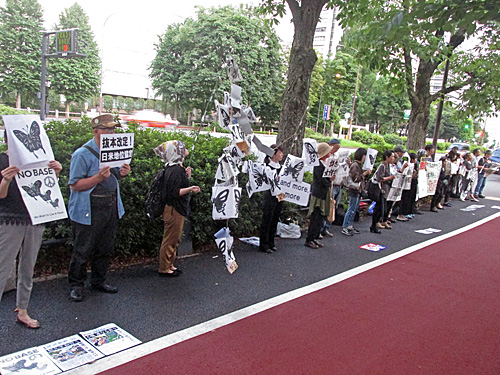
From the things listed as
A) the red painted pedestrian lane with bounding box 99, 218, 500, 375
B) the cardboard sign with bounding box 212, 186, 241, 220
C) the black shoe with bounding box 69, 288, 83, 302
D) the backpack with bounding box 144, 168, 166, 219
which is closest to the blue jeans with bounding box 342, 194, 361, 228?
the red painted pedestrian lane with bounding box 99, 218, 500, 375

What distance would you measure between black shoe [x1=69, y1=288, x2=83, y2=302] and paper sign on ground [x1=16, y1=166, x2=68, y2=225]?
3.35 feet

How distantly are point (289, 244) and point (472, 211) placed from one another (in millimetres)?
8376

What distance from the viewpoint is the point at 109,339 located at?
359 centimetres

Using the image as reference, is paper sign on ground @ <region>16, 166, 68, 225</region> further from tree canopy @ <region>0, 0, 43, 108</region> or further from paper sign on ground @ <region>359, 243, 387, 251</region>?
tree canopy @ <region>0, 0, 43, 108</region>

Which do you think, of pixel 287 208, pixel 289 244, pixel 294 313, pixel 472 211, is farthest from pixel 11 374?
pixel 472 211

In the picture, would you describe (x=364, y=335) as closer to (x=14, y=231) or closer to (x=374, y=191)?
(x=14, y=231)

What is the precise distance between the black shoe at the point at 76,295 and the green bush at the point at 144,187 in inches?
33.4

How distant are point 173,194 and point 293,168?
259 centimetres

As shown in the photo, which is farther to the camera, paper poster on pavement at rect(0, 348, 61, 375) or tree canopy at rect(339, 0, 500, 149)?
tree canopy at rect(339, 0, 500, 149)

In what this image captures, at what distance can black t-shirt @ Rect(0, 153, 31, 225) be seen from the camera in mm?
3381

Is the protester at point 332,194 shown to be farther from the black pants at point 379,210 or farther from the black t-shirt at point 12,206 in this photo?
the black t-shirt at point 12,206

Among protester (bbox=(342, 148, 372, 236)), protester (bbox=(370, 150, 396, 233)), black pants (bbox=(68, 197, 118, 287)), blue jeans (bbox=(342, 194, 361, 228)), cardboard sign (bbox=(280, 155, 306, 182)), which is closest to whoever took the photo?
black pants (bbox=(68, 197, 118, 287))

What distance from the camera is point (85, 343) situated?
3486mm

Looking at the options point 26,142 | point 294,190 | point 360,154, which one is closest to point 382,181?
point 360,154
